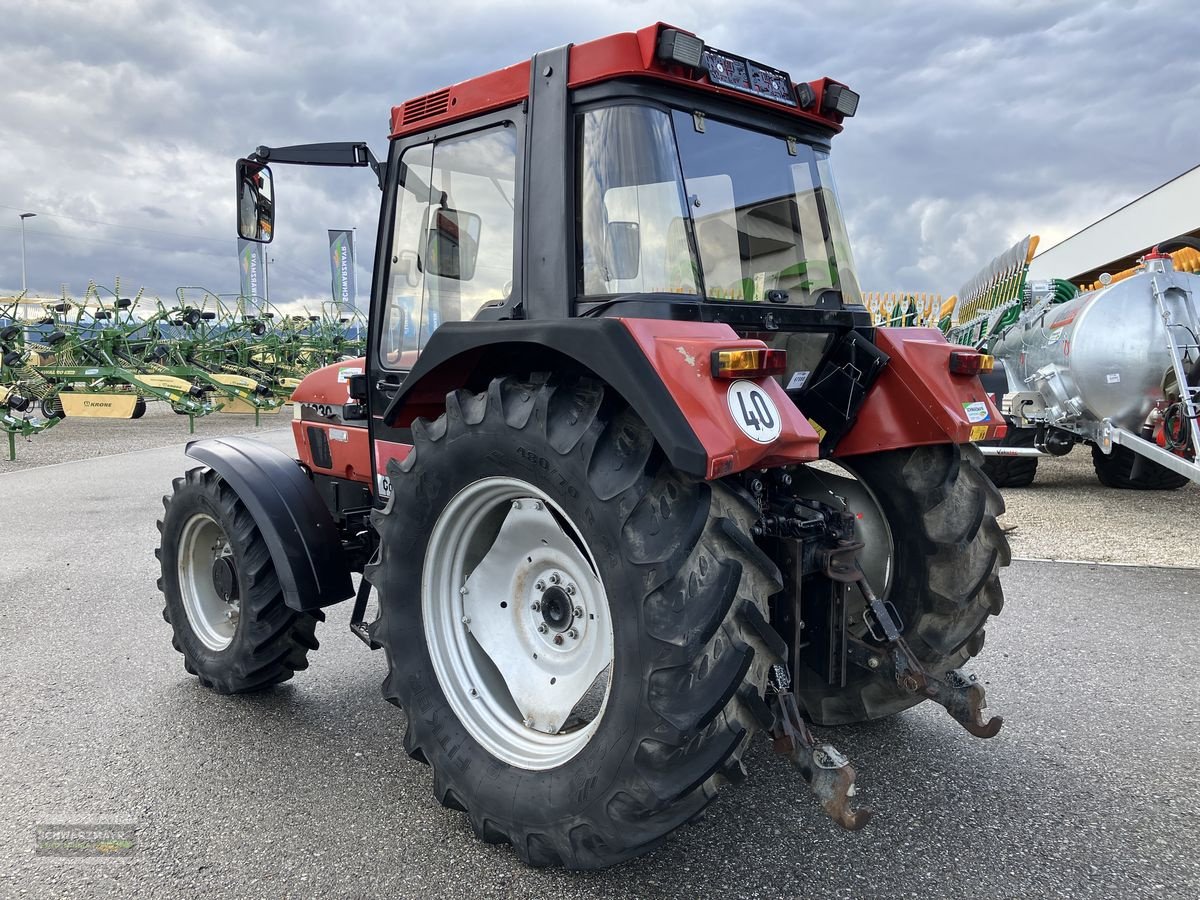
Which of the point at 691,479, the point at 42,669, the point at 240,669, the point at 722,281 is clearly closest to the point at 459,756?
the point at 691,479

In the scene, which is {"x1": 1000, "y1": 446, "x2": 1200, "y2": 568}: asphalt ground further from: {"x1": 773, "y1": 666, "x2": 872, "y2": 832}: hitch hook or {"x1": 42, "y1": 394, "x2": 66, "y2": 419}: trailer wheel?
{"x1": 42, "y1": 394, "x2": 66, "y2": 419}: trailer wheel

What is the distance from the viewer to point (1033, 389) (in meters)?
8.35

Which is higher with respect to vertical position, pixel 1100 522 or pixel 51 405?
pixel 51 405

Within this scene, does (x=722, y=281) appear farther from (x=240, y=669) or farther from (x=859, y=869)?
(x=240, y=669)

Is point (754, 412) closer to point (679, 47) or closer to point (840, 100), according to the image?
point (679, 47)

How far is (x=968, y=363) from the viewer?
296cm

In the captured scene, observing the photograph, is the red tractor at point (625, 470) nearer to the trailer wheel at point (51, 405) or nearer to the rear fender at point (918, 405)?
the rear fender at point (918, 405)

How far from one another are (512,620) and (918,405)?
153cm

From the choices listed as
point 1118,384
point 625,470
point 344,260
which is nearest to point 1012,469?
point 1118,384

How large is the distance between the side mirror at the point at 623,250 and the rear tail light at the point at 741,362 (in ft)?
1.49

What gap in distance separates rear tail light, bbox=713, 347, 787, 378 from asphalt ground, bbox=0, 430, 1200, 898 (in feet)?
4.58

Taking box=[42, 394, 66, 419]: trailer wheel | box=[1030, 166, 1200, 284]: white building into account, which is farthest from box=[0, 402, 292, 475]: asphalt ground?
box=[1030, 166, 1200, 284]: white building

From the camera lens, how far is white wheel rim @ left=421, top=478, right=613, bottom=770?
2502 millimetres

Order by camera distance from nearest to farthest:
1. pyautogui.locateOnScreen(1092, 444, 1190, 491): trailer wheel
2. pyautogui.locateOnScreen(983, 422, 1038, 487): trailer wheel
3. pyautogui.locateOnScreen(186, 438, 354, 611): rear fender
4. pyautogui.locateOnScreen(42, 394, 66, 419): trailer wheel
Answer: pyautogui.locateOnScreen(186, 438, 354, 611): rear fender, pyautogui.locateOnScreen(1092, 444, 1190, 491): trailer wheel, pyautogui.locateOnScreen(983, 422, 1038, 487): trailer wheel, pyautogui.locateOnScreen(42, 394, 66, 419): trailer wheel
